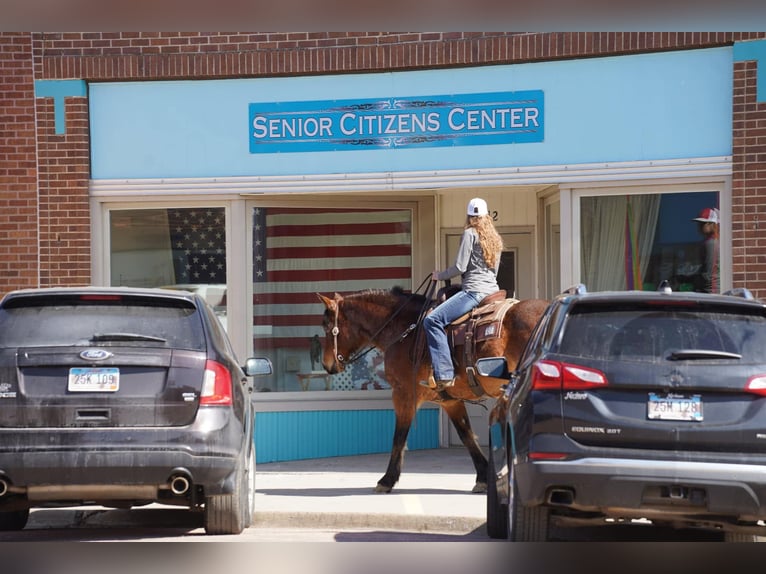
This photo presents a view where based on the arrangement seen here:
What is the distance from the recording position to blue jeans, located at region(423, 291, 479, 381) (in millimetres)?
11406

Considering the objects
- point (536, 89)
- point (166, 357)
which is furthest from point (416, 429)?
point (166, 357)

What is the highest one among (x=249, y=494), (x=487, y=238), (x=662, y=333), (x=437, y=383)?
(x=487, y=238)

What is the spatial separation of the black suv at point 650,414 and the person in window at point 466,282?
406cm

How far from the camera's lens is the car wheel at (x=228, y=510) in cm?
876

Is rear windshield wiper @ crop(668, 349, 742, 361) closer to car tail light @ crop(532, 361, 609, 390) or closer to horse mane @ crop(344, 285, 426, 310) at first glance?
car tail light @ crop(532, 361, 609, 390)

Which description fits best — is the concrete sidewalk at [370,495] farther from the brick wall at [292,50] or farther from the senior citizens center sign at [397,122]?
the brick wall at [292,50]

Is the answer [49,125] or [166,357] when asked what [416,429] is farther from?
[166,357]

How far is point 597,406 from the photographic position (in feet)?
23.0

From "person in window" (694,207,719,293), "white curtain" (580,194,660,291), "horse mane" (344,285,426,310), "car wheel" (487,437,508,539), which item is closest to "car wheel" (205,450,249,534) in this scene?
"car wheel" (487,437,508,539)

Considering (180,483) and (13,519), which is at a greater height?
(180,483)

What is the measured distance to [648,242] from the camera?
13617 millimetres

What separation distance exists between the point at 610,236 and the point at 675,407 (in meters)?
7.02

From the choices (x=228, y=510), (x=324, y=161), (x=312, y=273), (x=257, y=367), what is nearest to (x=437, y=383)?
(x=257, y=367)

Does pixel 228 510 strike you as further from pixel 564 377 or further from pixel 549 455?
pixel 564 377
